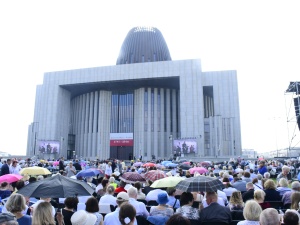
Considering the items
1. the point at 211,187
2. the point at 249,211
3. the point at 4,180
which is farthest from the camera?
the point at 4,180

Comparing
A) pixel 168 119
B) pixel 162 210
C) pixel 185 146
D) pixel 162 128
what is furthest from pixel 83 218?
pixel 168 119

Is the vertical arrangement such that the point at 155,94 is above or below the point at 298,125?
above

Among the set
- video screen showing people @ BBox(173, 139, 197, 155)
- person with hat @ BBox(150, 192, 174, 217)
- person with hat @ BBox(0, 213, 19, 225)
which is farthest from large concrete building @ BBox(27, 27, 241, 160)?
person with hat @ BBox(0, 213, 19, 225)

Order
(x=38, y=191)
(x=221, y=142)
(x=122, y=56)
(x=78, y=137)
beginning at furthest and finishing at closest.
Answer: (x=122, y=56) → (x=78, y=137) → (x=221, y=142) → (x=38, y=191)

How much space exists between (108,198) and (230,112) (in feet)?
150

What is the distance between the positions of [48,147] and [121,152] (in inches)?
543

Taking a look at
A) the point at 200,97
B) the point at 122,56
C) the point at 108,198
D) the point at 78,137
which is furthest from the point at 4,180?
the point at 122,56

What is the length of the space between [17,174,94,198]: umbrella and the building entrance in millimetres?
48823

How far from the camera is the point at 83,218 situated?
4.49 meters

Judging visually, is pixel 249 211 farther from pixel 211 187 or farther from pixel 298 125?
pixel 298 125

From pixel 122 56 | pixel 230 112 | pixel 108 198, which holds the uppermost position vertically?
pixel 122 56

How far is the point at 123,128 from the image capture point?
2226 inches

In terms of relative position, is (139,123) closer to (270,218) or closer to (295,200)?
(295,200)

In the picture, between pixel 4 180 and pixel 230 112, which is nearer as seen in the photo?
pixel 4 180
